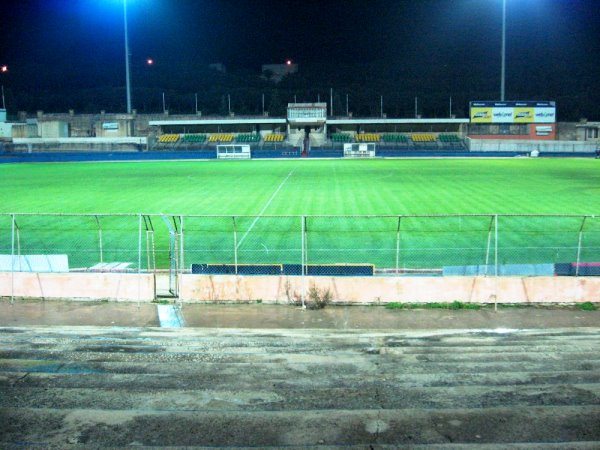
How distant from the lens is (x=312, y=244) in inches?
749

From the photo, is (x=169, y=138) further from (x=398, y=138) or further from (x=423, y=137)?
(x=423, y=137)

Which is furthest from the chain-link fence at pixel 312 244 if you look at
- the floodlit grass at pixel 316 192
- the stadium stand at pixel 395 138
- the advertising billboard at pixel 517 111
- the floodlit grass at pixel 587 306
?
the stadium stand at pixel 395 138

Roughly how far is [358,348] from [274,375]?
1.82 m

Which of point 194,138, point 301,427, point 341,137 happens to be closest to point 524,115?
point 341,137

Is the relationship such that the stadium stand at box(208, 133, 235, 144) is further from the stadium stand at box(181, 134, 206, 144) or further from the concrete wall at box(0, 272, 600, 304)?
the concrete wall at box(0, 272, 600, 304)

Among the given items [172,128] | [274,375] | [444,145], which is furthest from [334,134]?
[274,375]

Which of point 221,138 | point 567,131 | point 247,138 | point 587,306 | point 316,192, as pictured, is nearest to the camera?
point 587,306

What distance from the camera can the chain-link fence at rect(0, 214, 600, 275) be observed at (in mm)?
14781

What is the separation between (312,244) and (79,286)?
7.59m

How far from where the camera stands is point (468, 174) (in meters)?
43.8

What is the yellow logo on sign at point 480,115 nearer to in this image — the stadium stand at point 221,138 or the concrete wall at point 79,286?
the stadium stand at point 221,138

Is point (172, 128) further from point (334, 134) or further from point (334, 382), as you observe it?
point (334, 382)

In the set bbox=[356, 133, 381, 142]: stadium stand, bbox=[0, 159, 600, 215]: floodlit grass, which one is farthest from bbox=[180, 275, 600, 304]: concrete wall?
bbox=[356, 133, 381, 142]: stadium stand

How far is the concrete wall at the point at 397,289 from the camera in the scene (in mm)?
12859
